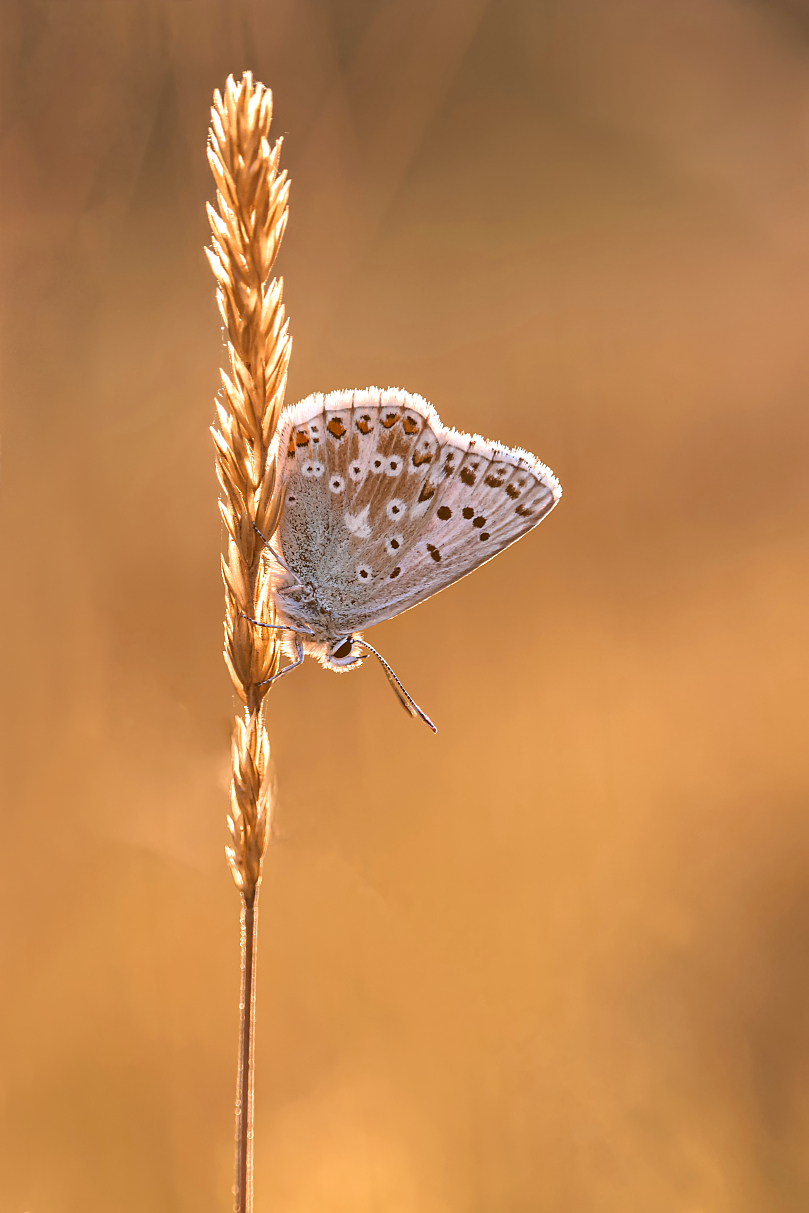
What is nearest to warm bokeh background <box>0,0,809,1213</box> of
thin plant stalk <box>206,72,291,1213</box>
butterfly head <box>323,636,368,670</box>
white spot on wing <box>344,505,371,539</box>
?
thin plant stalk <box>206,72,291,1213</box>

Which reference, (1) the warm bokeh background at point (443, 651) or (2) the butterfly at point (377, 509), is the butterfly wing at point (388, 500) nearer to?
(2) the butterfly at point (377, 509)

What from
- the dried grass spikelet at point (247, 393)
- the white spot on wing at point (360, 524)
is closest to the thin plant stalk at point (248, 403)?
the dried grass spikelet at point (247, 393)

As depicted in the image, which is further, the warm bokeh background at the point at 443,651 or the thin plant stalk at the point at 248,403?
the warm bokeh background at the point at 443,651

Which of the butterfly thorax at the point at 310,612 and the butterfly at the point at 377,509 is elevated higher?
the butterfly at the point at 377,509

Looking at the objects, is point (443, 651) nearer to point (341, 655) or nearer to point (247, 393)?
point (341, 655)

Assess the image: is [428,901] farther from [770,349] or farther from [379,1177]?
[770,349]

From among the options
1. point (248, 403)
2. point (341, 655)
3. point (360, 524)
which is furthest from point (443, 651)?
point (248, 403)
